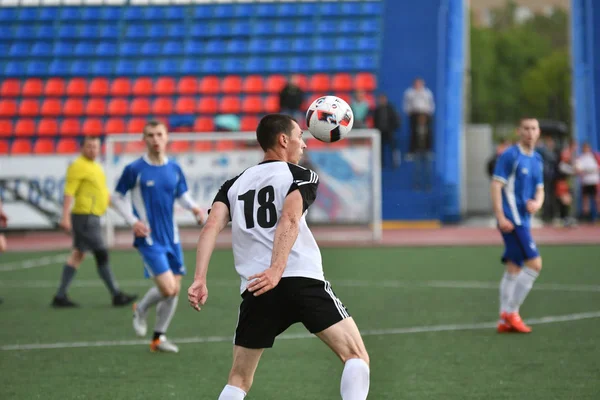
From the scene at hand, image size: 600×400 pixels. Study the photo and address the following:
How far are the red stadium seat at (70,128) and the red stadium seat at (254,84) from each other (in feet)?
14.5

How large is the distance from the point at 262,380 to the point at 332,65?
19.4 metres

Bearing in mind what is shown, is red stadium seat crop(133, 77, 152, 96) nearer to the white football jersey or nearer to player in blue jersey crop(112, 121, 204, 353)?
player in blue jersey crop(112, 121, 204, 353)

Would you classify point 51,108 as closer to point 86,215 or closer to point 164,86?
point 164,86

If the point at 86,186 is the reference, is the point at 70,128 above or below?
above

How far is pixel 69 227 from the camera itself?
12102 mm

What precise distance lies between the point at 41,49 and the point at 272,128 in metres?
24.0

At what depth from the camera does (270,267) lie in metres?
4.84

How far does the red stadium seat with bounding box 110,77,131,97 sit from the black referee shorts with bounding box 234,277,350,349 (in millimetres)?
22002

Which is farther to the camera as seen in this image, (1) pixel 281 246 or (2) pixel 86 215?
(2) pixel 86 215

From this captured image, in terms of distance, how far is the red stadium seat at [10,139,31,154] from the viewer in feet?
81.9

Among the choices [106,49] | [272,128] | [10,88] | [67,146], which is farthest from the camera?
[106,49]

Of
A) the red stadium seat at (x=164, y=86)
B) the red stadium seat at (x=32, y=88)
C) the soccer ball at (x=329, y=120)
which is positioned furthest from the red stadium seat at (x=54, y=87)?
the soccer ball at (x=329, y=120)

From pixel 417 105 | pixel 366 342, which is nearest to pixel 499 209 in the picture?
pixel 366 342

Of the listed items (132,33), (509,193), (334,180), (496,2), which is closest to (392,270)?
(334,180)
